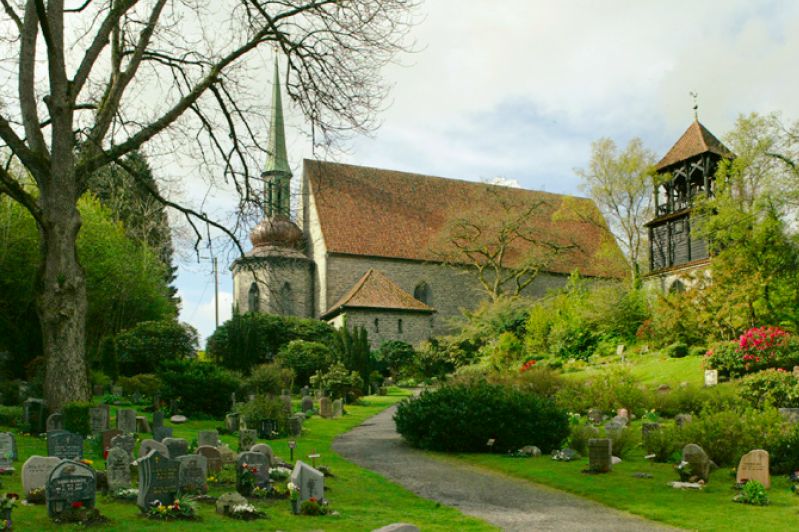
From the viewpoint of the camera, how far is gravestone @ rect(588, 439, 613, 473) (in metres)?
10.7

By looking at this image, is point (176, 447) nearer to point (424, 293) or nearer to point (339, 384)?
point (339, 384)

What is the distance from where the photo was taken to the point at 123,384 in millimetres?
22156

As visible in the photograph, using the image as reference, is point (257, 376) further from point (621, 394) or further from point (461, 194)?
point (461, 194)

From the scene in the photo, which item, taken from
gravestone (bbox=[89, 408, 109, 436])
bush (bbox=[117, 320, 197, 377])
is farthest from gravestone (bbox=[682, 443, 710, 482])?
bush (bbox=[117, 320, 197, 377])

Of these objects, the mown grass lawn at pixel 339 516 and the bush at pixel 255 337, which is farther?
the bush at pixel 255 337

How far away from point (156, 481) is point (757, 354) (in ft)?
55.0

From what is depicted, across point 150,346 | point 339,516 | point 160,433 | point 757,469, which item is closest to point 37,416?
point 160,433

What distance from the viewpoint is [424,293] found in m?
40.0

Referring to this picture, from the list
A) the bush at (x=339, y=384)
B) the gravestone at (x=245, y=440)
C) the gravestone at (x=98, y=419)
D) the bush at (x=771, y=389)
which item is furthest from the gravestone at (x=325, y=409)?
the bush at (x=771, y=389)

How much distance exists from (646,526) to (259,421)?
865 centimetres

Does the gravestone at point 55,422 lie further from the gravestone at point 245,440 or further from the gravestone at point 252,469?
the gravestone at point 252,469

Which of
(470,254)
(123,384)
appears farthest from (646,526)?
(470,254)

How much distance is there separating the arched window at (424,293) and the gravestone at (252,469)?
31.0 meters

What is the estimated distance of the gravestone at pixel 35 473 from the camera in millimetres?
7863
